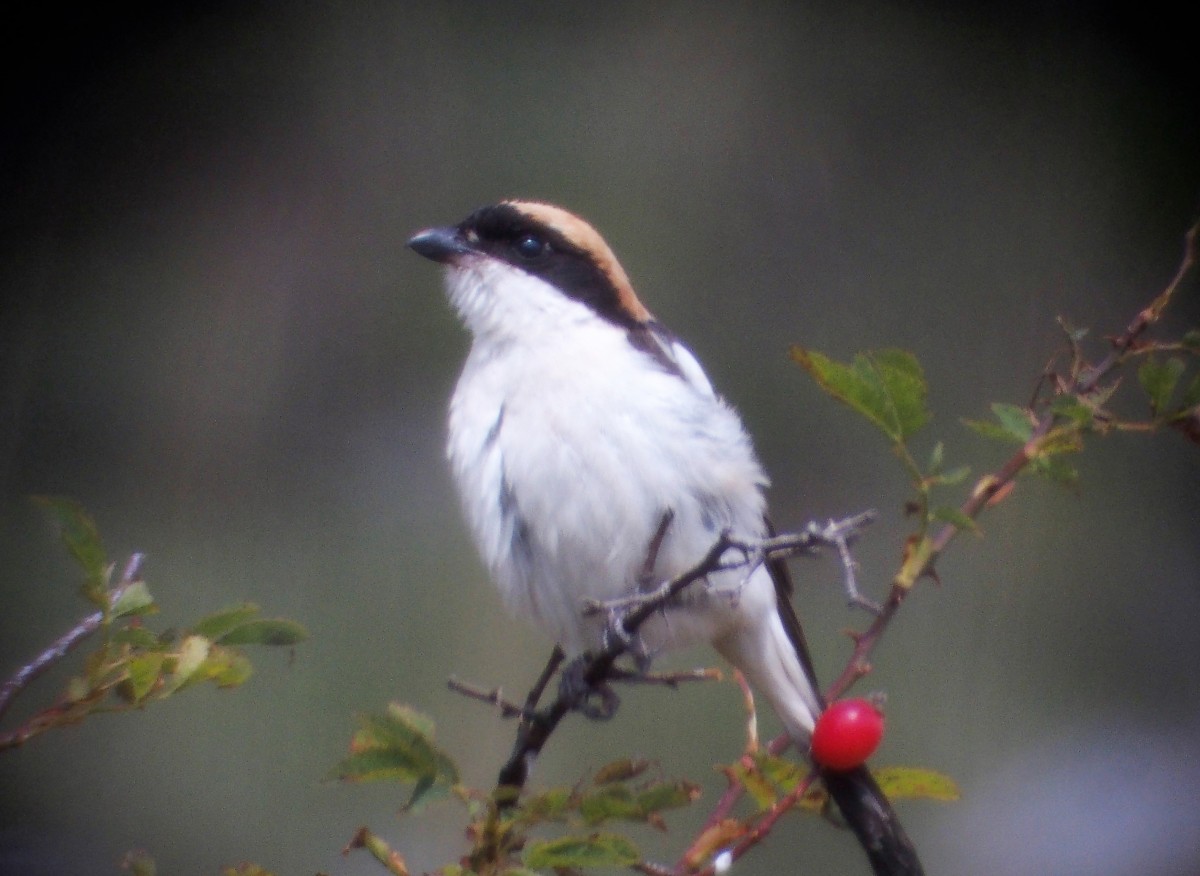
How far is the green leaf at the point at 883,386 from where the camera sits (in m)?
0.49

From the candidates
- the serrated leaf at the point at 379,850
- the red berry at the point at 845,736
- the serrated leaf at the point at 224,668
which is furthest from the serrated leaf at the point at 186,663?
the red berry at the point at 845,736

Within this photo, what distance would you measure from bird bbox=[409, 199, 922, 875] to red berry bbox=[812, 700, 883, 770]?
147 millimetres

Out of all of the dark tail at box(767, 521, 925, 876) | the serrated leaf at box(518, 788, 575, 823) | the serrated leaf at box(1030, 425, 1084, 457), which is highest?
the serrated leaf at box(1030, 425, 1084, 457)

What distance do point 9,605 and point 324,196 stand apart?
0.50m

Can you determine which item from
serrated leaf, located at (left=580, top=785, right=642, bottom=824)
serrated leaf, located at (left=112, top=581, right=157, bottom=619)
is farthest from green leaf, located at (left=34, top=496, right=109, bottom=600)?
serrated leaf, located at (left=580, top=785, right=642, bottom=824)

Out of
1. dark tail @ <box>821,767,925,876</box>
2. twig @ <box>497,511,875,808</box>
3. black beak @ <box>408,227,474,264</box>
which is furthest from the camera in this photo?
black beak @ <box>408,227,474,264</box>

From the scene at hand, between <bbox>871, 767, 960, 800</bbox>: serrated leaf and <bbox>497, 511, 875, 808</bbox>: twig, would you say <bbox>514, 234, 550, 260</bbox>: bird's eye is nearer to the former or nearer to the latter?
<bbox>497, 511, 875, 808</bbox>: twig

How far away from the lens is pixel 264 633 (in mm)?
517

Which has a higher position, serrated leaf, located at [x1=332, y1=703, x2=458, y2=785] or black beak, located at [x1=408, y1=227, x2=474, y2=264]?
black beak, located at [x1=408, y1=227, x2=474, y2=264]

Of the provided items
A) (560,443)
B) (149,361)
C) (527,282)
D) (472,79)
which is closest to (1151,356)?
(560,443)

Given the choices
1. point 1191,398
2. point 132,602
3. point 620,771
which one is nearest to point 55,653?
point 132,602

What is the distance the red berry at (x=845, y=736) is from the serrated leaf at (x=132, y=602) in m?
0.36

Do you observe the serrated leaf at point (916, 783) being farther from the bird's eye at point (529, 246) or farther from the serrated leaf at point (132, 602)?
the bird's eye at point (529, 246)

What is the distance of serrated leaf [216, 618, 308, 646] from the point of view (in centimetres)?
51
